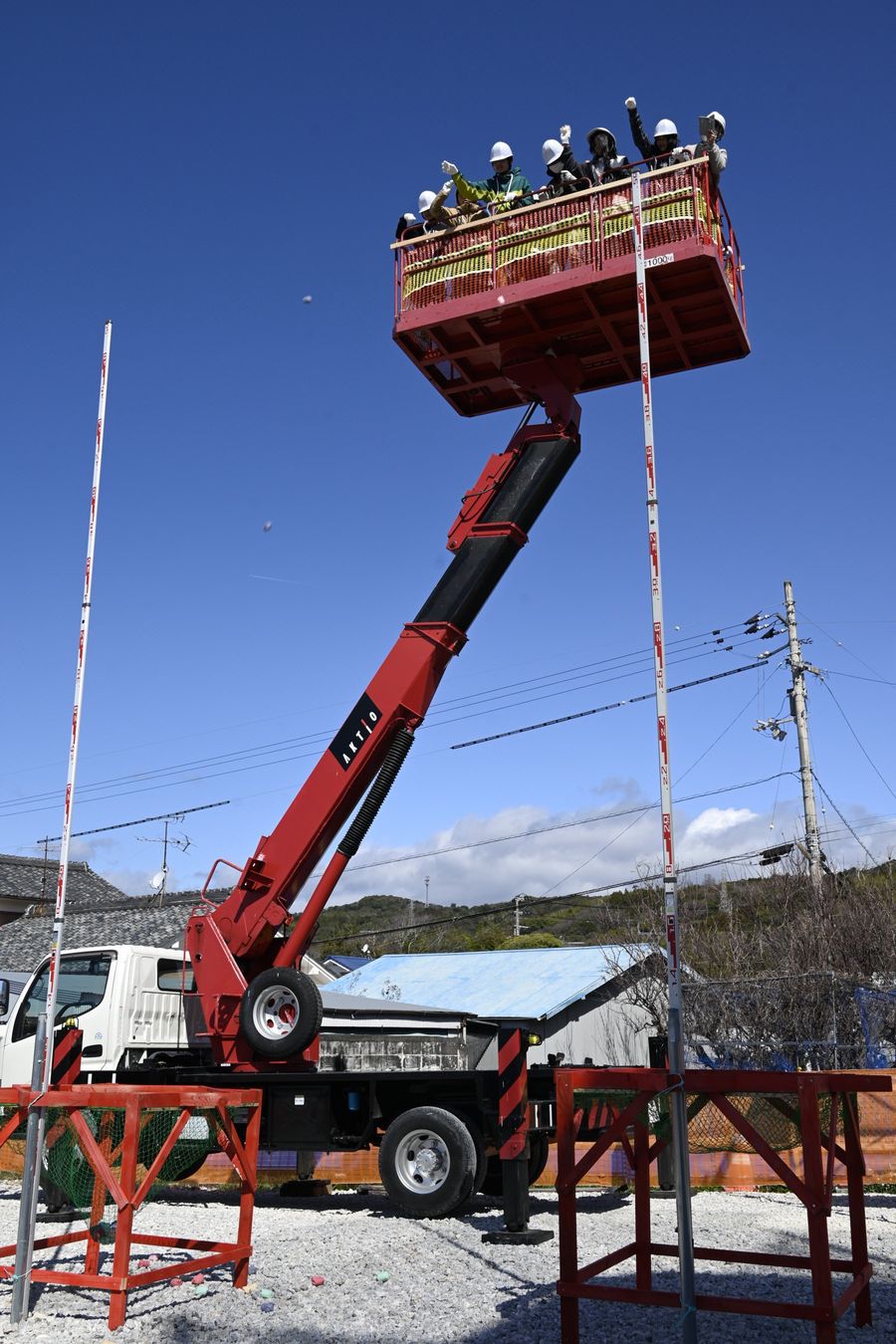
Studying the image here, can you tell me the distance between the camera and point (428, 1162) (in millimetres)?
11375

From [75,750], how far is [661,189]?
26.3ft

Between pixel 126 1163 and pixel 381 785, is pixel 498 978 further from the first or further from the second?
pixel 126 1163

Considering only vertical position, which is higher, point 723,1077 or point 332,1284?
point 723,1077

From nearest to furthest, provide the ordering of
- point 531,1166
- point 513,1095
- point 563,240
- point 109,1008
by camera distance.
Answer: point 513,1095 < point 563,240 < point 531,1166 < point 109,1008

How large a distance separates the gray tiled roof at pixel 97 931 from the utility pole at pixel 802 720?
1693 cm

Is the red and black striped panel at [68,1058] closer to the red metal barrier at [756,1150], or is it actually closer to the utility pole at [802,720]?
the red metal barrier at [756,1150]

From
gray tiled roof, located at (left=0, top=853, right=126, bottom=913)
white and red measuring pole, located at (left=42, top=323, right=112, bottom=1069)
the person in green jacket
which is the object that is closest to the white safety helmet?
the person in green jacket

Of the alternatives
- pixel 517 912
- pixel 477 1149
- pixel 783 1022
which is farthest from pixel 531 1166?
pixel 517 912

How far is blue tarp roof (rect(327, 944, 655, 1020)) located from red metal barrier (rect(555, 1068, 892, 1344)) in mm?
17760

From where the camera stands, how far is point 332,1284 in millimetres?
7922

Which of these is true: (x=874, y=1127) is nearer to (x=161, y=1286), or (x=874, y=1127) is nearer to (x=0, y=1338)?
(x=161, y=1286)

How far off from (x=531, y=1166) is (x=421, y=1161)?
1608 millimetres

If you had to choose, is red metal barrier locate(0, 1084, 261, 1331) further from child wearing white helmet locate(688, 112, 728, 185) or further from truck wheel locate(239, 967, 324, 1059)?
child wearing white helmet locate(688, 112, 728, 185)

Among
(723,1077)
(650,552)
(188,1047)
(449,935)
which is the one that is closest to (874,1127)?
(188,1047)
